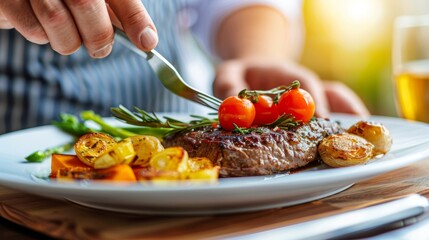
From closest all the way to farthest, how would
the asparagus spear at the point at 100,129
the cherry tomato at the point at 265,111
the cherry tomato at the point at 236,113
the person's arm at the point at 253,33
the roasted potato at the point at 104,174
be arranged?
the roasted potato at the point at 104,174 → the cherry tomato at the point at 236,113 → the cherry tomato at the point at 265,111 → the asparagus spear at the point at 100,129 → the person's arm at the point at 253,33

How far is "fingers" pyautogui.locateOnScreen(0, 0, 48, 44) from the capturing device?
1.27 metres

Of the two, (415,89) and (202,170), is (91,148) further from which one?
(415,89)

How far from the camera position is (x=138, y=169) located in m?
1.17

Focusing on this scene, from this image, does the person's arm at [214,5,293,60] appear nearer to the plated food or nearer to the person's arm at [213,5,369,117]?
the person's arm at [213,5,369,117]

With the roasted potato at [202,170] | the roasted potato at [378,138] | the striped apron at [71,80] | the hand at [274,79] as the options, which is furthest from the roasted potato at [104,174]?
the striped apron at [71,80]

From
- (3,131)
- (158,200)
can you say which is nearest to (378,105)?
(3,131)

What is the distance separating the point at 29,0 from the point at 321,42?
12.9 ft

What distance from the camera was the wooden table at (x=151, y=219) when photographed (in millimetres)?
932

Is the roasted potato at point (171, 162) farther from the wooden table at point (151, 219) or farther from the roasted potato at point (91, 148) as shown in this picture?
the roasted potato at point (91, 148)

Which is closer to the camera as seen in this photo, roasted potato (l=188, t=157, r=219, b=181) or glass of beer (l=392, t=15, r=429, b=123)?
roasted potato (l=188, t=157, r=219, b=181)

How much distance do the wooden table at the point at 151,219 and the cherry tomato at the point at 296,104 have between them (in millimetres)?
241

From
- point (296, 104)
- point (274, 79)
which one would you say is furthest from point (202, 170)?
point (274, 79)

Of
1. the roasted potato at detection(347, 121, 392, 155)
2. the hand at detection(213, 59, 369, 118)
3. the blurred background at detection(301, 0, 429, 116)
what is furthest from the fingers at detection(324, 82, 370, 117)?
the blurred background at detection(301, 0, 429, 116)

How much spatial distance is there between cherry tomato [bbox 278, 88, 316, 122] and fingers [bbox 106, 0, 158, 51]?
0.32 metres
